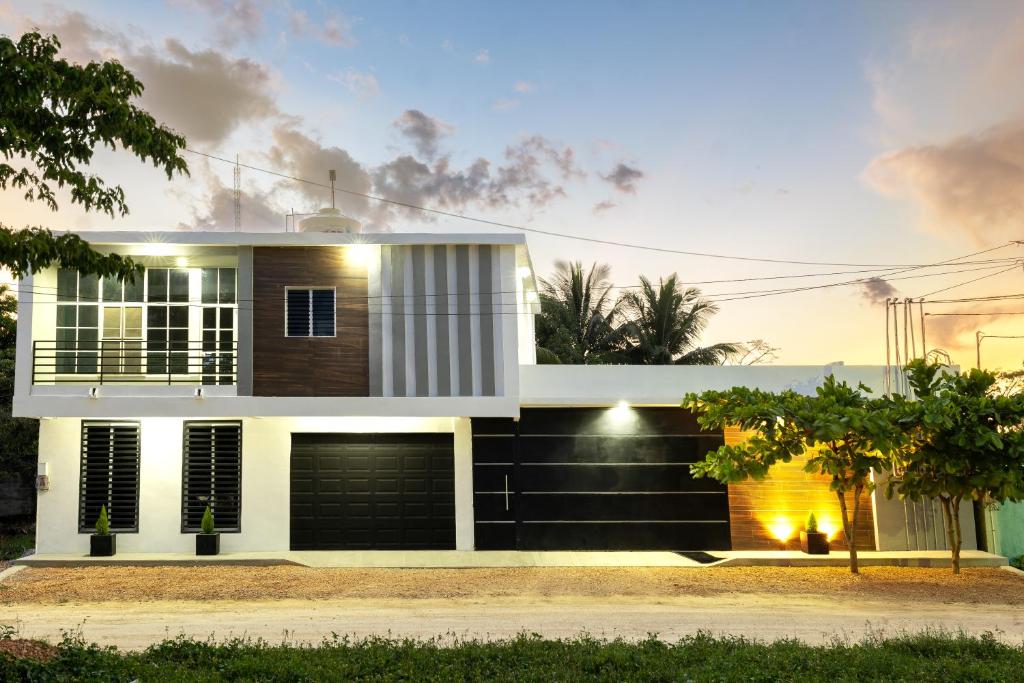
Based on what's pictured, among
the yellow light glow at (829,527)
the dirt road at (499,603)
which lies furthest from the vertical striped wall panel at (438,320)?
the yellow light glow at (829,527)

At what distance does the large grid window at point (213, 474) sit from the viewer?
51.7 feet

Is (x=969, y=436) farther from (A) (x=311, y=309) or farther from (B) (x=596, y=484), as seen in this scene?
(A) (x=311, y=309)

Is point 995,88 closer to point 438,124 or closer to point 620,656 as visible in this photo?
point 438,124

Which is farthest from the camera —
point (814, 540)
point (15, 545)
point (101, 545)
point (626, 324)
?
point (626, 324)

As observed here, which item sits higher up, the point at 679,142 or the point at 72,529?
the point at 679,142

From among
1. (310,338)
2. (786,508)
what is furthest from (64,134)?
(786,508)

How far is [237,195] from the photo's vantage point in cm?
1808

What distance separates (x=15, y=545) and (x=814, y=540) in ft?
52.9

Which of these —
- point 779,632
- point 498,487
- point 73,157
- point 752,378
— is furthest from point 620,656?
point 752,378

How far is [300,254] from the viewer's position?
51.9ft

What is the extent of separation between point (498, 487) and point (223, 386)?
5.61 metres

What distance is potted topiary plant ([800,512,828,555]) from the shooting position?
590 inches

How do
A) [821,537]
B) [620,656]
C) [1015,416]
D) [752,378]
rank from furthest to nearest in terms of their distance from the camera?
1. [752,378]
2. [821,537]
3. [1015,416]
4. [620,656]

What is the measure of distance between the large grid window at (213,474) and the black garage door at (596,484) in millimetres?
4681
